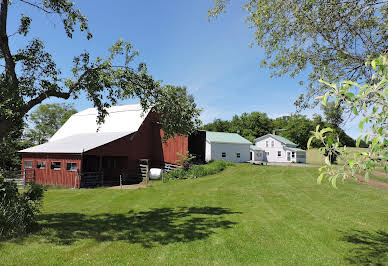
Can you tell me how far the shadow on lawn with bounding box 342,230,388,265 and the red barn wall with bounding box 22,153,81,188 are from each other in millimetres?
19677

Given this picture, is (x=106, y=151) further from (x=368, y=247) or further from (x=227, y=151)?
(x=227, y=151)

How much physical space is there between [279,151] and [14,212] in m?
50.8

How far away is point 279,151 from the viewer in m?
52.6

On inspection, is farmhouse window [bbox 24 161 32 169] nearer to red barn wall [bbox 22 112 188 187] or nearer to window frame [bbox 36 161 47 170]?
red barn wall [bbox 22 112 188 187]

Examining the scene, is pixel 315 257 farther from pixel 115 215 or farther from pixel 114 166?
pixel 114 166

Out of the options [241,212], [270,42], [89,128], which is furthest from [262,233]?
[89,128]

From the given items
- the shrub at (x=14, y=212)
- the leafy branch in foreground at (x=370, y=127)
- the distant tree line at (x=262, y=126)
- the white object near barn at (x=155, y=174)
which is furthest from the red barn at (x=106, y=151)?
the distant tree line at (x=262, y=126)

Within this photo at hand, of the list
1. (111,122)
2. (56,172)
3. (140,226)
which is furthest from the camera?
(111,122)

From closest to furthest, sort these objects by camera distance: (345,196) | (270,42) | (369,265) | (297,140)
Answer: (369,265) < (270,42) < (345,196) < (297,140)

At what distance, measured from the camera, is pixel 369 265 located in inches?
237

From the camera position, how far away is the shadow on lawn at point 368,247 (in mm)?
6254

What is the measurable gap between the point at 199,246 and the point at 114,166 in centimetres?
2131

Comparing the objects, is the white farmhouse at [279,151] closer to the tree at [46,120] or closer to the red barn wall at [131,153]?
the red barn wall at [131,153]

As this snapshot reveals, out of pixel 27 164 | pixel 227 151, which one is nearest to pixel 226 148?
pixel 227 151
